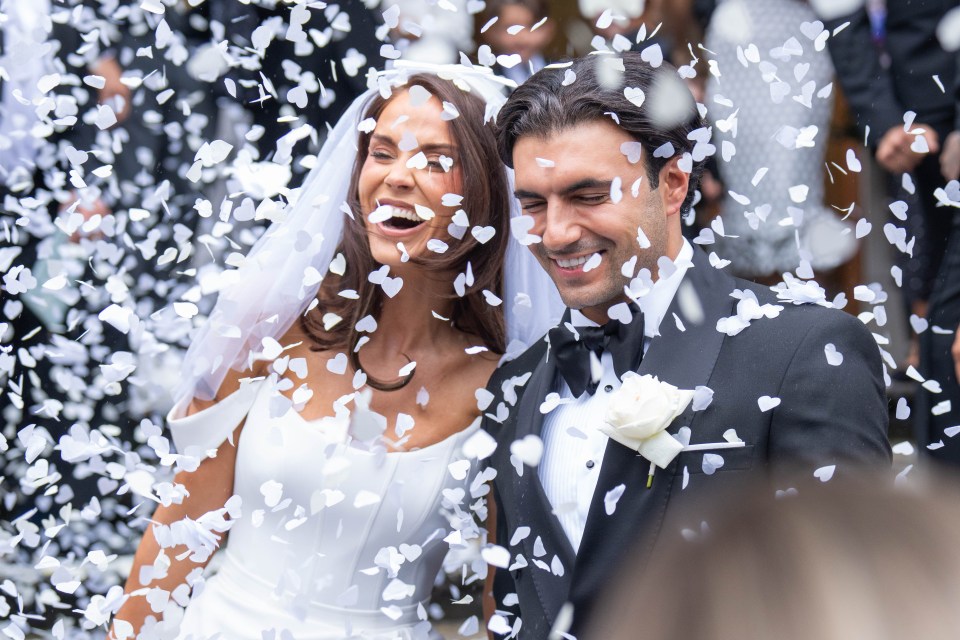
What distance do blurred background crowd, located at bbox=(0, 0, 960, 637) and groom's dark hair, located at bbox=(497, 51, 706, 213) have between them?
26.3 inches

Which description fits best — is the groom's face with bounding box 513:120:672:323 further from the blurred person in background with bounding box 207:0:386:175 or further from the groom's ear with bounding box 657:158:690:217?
the blurred person in background with bounding box 207:0:386:175

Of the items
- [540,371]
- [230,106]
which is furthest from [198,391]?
[230,106]

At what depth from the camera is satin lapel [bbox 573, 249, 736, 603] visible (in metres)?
1.97

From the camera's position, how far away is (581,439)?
7.07ft

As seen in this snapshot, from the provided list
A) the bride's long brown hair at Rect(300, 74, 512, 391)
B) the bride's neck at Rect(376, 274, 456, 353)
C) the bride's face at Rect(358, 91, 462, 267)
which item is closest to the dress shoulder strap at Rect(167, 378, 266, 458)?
the bride's long brown hair at Rect(300, 74, 512, 391)

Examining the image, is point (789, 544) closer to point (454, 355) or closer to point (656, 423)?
point (656, 423)

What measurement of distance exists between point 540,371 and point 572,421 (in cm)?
17

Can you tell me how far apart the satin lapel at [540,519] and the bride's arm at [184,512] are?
0.74 m

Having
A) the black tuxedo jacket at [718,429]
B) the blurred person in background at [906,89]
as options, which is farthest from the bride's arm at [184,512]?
the blurred person in background at [906,89]

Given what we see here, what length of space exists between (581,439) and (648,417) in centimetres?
26

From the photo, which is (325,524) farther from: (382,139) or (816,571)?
(816,571)

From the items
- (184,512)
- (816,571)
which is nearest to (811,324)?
(816,571)

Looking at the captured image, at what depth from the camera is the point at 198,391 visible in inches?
102

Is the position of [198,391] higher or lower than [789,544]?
lower
